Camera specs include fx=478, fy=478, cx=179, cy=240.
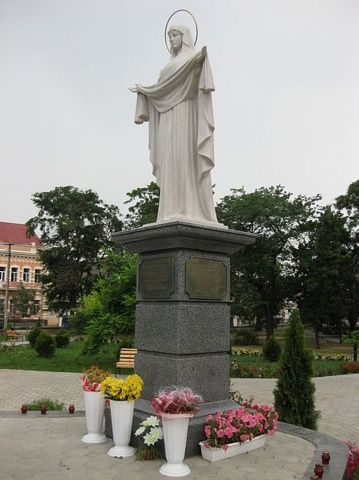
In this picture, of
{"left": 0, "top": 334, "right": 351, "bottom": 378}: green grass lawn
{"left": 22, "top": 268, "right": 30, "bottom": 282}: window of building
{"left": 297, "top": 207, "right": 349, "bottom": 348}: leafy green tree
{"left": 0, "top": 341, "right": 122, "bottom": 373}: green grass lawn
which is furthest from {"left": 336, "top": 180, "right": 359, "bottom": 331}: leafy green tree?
{"left": 22, "top": 268, "right": 30, "bottom": 282}: window of building

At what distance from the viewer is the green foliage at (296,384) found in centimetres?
742

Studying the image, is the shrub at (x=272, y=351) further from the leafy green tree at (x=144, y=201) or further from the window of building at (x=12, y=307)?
the window of building at (x=12, y=307)

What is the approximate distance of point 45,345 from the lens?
20.6 metres

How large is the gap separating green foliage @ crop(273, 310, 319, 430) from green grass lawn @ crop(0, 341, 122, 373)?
1043 centimetres

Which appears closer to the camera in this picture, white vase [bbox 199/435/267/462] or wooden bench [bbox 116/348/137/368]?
white vase [bbox 199/435/267/462]

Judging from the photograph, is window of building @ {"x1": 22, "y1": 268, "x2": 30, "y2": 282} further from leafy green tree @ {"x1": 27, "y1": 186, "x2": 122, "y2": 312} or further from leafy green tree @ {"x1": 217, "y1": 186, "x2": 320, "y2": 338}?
leafy green tree @ {"x1": 217, "y1": 186, "x2": 320, "y2": 338}

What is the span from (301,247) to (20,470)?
31.0m

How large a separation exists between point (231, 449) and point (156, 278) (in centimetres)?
219

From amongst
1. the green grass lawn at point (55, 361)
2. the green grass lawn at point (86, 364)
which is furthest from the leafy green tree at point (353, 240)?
the green grass lawn at point (55, 361)

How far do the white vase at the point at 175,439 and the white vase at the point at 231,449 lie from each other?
1.21 ft

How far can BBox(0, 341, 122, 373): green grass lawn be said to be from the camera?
17859 millimetres

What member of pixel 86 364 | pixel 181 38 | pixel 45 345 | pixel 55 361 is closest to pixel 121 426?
pixel 181 38

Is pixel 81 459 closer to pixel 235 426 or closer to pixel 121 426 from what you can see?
pixel 121 426

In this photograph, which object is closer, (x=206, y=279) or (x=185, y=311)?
(x=185, y=311)
